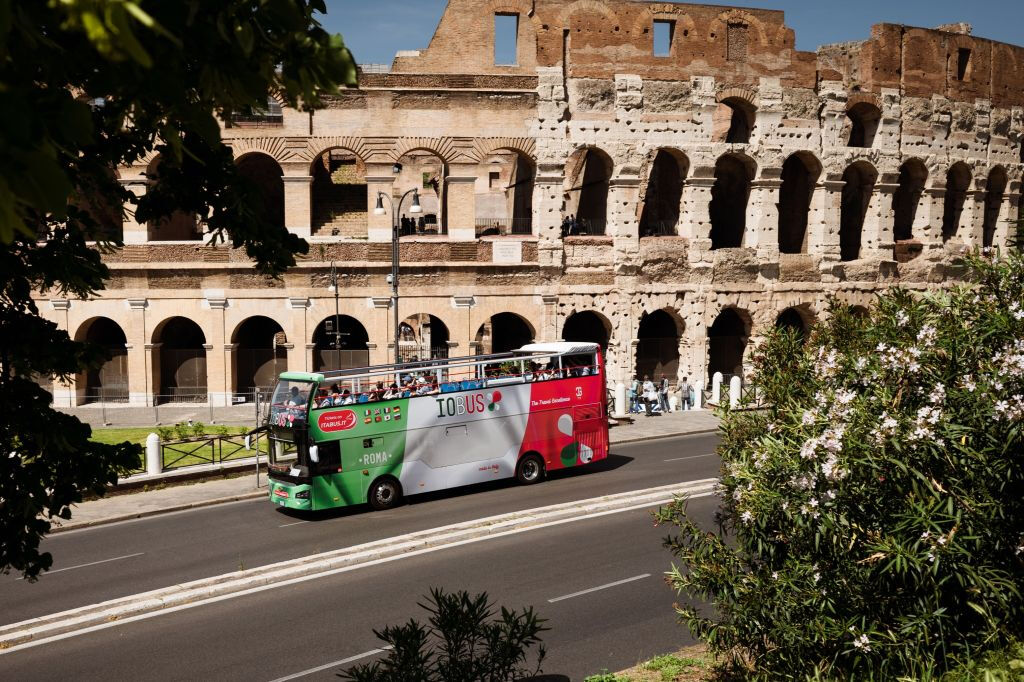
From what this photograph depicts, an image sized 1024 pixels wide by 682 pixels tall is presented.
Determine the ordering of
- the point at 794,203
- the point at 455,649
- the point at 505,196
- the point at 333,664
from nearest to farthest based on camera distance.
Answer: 1. the point at 455,649
2. the point at 333,664
3. the point at 794,203
4. the point at 505,196

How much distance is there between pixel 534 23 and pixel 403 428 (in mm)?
18531

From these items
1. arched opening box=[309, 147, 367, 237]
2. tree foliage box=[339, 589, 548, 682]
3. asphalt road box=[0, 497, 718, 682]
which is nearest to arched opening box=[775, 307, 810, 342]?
arched opening box=[309, 147, 367, 237]

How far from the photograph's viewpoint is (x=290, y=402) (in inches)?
684

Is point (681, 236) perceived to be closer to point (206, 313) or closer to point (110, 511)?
point (206, 313)

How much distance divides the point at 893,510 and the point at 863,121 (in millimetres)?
34114

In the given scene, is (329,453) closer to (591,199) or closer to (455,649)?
(455,649)

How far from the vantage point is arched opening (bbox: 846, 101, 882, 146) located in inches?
1383

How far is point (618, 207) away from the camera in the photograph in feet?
103

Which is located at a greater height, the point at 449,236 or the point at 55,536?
the point at 449,236

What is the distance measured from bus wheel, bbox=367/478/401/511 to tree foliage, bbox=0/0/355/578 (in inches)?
496

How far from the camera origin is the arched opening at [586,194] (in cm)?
3366

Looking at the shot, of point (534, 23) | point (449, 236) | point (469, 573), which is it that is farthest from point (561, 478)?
point (534, 23)

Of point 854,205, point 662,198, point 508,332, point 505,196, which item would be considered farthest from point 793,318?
point 505,196

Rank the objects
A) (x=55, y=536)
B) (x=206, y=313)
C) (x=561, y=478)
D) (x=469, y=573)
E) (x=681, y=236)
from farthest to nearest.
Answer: (x=681, y=236) → (x=206, y=313) → (x=561, y=478) → (x=55, y=536) → (x=469, y=573)
